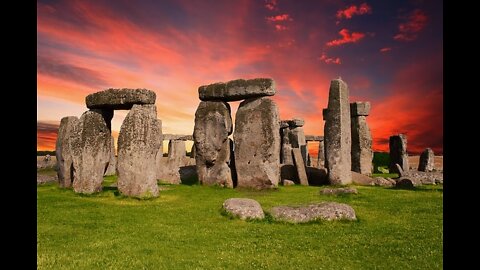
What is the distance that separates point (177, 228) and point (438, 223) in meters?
6.42

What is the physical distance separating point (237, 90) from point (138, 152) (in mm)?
6875

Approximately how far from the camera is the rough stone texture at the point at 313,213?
30.3 ft

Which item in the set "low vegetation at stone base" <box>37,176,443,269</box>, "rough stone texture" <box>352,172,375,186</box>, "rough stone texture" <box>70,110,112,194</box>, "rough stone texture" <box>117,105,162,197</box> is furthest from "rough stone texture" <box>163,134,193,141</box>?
"low vegetation at stone base" <box>37,176,443,269</box>

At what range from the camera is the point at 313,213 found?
931 centimetres

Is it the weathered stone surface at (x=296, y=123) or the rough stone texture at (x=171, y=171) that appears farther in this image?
the weathered stone surface at (x=296, y=123)

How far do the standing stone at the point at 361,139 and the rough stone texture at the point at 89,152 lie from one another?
16429mm

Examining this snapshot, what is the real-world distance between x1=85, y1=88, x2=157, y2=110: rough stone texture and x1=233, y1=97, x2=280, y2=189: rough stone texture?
18.6 ft

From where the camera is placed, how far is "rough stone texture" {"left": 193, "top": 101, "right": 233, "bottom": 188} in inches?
736

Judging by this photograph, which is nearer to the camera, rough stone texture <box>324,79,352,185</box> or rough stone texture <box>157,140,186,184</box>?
rough stone texture <box>324,79,352,185</box>

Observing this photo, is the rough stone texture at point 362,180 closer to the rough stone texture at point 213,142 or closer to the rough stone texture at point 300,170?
the rough stone texture at point 300,170

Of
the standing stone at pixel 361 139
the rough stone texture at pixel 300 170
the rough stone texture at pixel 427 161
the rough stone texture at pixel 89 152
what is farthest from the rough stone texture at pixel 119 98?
the rough stone texture at pixel 427 161

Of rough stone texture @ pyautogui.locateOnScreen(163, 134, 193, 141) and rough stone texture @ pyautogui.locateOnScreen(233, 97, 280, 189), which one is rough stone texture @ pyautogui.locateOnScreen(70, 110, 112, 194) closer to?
rough stone texture @ pyautogui.locateOnScreen(233, 97, 280, 189)

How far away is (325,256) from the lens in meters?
6.73
